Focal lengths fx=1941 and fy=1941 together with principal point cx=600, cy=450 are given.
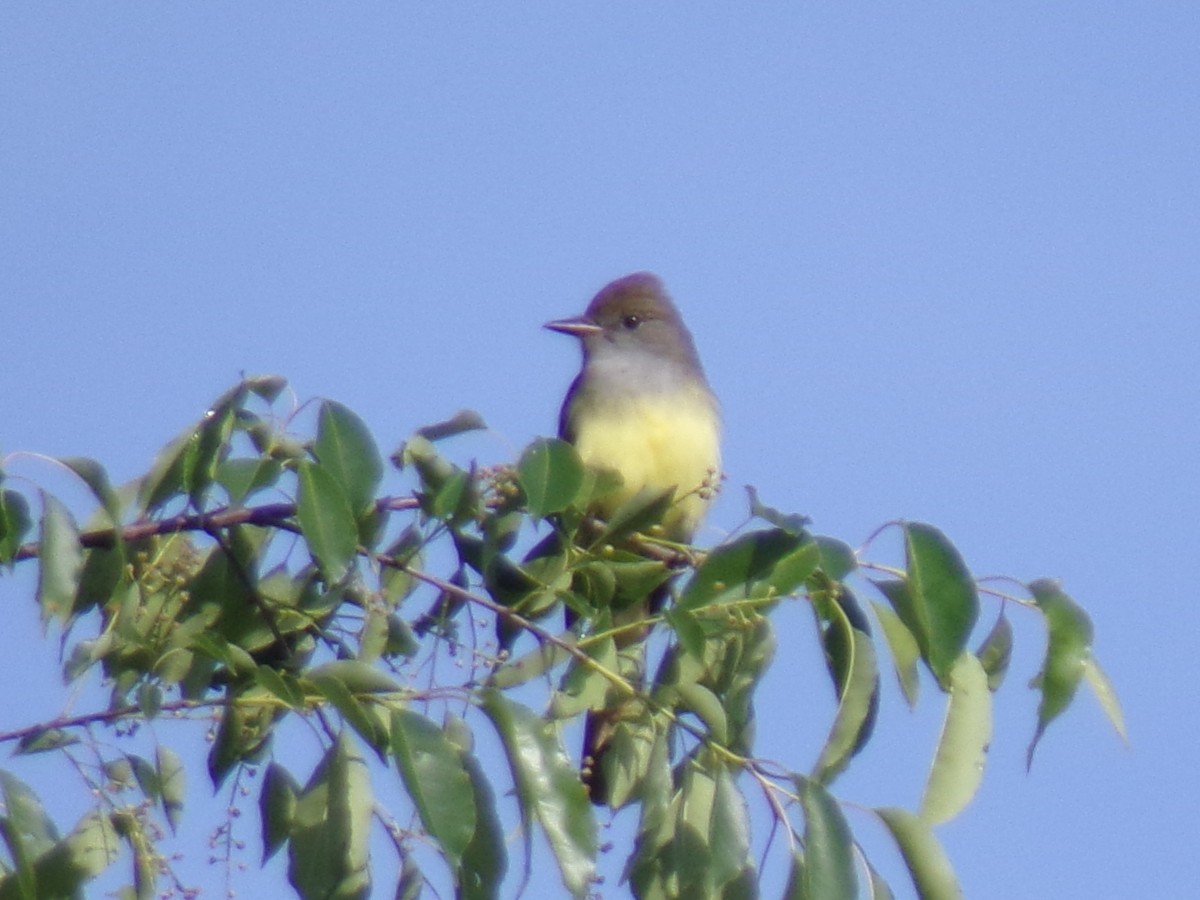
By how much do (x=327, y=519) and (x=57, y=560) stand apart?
37 centimetres

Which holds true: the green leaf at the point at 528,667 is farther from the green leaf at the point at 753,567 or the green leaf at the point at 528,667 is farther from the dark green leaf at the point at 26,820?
the dark green leaf at the point at 26,820

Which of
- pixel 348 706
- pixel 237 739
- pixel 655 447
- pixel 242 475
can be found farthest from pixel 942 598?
pixel 655 447

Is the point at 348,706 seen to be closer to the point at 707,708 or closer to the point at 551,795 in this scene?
the point at 551,795

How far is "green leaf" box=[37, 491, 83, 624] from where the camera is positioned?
252 centimetres

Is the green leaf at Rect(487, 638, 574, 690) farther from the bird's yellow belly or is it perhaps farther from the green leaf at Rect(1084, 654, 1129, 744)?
the bird's yellow belly

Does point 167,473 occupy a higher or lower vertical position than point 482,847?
higher

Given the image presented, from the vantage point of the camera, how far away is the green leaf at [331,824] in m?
2.53

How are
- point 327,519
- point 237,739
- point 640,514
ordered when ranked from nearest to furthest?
point 327,519 → point 237,739 → point 640,514

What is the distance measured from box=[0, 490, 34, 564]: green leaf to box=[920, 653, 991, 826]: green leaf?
1.25 m

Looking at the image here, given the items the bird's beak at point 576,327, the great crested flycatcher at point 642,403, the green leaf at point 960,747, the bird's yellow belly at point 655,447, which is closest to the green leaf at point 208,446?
the green leaf at point 960,747

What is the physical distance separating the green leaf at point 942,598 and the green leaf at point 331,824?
763mm

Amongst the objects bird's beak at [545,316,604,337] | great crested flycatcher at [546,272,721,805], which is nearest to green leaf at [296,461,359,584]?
great crested flycatcher at [546,272,721,805]

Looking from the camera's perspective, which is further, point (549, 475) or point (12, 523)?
point (549, 475)

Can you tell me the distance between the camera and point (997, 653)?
2.86 m
